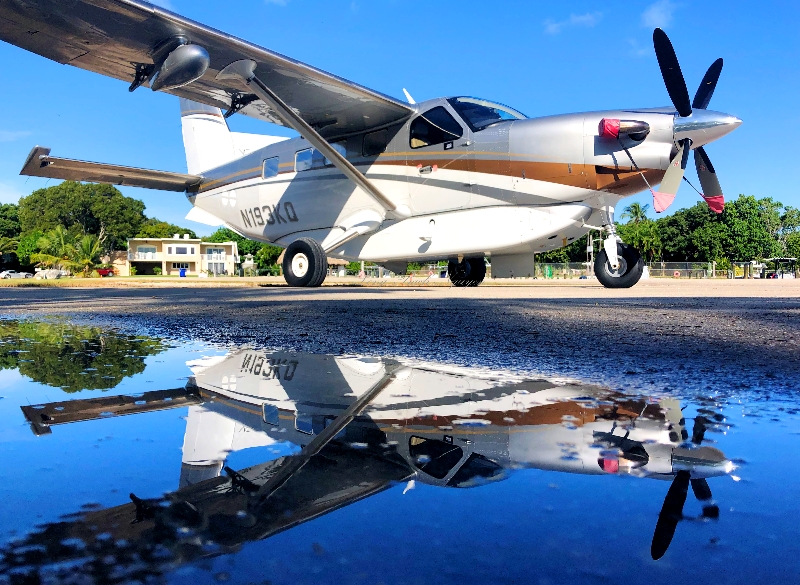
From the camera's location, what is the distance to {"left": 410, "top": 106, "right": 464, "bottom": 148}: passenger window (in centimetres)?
941

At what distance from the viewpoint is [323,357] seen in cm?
268

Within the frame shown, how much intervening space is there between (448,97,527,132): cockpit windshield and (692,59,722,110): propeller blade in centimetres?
322

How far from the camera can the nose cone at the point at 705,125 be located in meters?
7.83

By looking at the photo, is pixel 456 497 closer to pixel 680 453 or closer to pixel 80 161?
pixel 680 453

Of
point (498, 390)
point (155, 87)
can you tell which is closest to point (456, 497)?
point (498, 390)

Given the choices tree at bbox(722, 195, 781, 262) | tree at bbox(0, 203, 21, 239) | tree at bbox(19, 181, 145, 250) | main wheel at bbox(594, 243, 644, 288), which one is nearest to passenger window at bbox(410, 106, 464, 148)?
main wheel at bbox(594, 243, 644, 288)

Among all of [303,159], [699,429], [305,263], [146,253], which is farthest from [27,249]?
[699,429]

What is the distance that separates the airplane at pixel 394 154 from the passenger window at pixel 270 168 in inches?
1.7

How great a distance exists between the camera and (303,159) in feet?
37.6

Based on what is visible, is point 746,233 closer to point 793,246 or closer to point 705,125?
point 793,246

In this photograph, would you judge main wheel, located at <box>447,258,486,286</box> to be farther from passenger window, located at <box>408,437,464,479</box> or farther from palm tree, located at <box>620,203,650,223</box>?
palm tree, located at <box>620,203,650,223</box>

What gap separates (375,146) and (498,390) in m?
8.97

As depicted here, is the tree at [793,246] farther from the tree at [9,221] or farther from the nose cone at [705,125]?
the tree at [9,221]

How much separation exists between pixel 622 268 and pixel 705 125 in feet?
10.2
